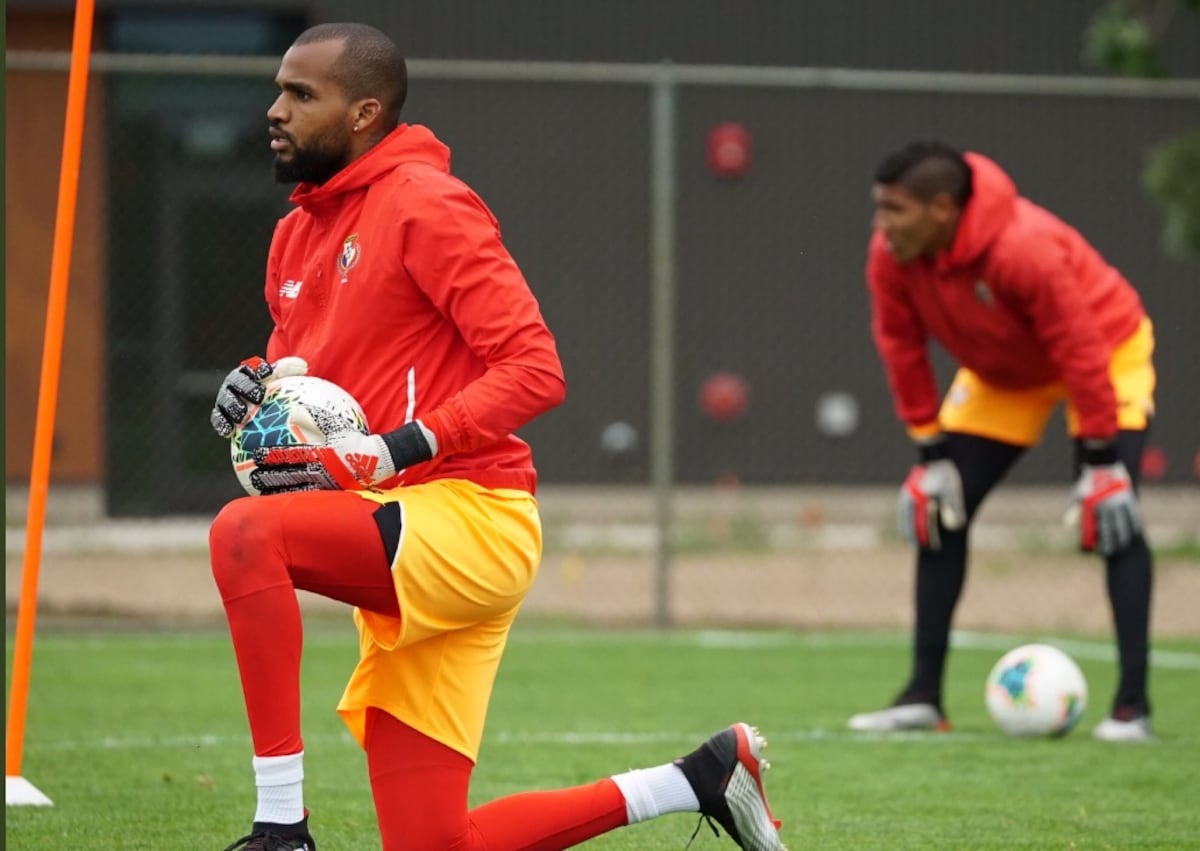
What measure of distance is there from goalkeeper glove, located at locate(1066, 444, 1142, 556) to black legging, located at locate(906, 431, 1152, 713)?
3.0 inches

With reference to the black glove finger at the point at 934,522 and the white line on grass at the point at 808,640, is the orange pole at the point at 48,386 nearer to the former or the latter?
the black glove finger at the point at 934,522

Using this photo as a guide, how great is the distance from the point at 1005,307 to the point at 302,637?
3.51 metres

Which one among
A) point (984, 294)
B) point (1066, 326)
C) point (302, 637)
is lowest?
point (302, 637)

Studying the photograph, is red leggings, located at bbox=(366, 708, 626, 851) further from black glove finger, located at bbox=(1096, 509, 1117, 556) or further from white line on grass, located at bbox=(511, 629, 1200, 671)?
white line on grass, located at bbox=(511, 629, 1200, 671)

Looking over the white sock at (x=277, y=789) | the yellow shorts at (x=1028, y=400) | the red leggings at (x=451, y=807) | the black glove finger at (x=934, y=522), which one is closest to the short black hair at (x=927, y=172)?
the yellow shorts at (x=1028, y=400)

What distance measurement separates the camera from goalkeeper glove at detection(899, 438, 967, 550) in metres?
7.01

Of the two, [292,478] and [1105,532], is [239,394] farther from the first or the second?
[1105,532]

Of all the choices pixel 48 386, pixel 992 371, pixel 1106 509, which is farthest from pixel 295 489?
pixel 992 371

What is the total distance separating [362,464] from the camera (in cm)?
381

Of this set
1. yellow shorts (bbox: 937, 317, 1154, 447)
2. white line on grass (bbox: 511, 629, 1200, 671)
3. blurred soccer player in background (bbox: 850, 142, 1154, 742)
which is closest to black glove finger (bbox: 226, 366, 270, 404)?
blurred soccer player in background (bbox: 850, 142, 1154, 742)

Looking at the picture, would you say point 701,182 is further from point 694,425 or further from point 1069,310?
point 1069,310

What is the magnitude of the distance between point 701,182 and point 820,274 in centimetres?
115

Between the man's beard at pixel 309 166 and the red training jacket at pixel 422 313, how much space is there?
1.2 inches

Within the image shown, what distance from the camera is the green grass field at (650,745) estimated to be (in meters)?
5.08
